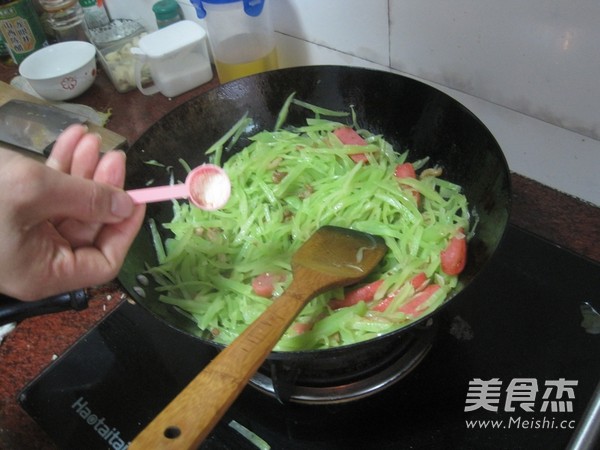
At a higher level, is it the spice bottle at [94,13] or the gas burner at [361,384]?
the spice bottle at [94,13]

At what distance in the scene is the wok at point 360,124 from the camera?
95cm

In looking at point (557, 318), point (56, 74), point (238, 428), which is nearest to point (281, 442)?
point (238, 428)

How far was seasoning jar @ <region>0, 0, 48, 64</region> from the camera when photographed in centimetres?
A: 178

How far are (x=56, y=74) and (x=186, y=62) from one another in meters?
0.43

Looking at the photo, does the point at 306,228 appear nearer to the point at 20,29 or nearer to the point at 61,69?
the point at 61,69

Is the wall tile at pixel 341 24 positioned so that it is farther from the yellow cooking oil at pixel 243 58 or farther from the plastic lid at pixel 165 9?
the plastic lid at pixel 165 9

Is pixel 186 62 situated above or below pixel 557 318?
above

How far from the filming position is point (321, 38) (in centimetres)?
140

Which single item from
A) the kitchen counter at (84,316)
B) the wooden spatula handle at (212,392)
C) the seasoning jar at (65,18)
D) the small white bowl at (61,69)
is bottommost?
the kitchen counter at (84,316)

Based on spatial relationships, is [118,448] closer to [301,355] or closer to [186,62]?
[301,355]

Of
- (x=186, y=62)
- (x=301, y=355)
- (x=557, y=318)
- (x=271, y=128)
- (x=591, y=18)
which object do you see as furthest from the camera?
(x=186, y=62)

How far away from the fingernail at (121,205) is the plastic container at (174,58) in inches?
36.7

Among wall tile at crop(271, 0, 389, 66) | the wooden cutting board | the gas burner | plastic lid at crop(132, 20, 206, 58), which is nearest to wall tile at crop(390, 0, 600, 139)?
wall tile at crop(271, 0, 389, 66)

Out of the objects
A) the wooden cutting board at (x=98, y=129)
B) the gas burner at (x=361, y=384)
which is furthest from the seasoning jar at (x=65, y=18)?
the gas burner at (x=361, y=384)
